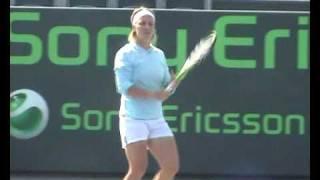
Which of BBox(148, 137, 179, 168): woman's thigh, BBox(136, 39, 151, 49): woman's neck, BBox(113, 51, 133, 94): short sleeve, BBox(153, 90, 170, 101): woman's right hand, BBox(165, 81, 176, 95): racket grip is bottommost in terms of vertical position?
BBox(148, 137, 179, 168): woman's thigh

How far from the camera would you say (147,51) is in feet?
24.5

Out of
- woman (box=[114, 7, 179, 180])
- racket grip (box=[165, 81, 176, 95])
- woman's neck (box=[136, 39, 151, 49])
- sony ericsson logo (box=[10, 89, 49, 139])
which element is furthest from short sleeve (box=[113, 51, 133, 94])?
sony ericsson logo (box=[10, 89, 49, 139])

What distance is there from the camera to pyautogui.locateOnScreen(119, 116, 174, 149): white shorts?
7.35 m

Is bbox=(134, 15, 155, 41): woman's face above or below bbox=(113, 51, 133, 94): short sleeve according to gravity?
above

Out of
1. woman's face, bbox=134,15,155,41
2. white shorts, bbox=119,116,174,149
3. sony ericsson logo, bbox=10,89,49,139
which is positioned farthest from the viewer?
sony ericsson logo, bbox=10,89,49,139

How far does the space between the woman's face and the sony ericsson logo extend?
2.32 metres

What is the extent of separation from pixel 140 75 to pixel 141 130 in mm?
Result: 409

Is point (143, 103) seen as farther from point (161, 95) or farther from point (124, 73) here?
point (124, 73)

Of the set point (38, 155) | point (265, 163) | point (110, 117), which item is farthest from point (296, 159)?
point (38, 155)

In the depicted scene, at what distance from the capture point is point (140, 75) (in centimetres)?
743

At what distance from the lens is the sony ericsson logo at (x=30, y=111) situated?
9.52 metres

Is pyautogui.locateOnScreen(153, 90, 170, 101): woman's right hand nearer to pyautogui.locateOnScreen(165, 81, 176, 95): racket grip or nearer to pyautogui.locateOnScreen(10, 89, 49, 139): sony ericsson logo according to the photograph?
pyautogui.locateOnScreen(165, 81, 176, 95): racket grip

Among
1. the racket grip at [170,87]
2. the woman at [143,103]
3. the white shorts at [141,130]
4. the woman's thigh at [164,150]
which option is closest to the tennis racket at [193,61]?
the racket grip at [170,87]
